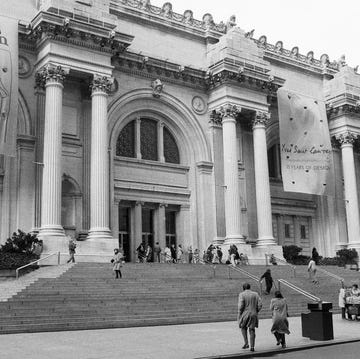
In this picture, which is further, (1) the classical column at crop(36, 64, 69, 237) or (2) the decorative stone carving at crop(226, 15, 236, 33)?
(2) the decorative stone carving at crop(226, 15, 236, 33)

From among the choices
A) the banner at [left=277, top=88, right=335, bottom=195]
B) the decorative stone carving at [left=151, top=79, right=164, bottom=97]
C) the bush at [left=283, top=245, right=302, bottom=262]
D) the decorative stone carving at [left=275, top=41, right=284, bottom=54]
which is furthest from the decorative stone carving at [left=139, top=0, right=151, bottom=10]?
the bush at [left=283, top=245, right=302, bottom=262]

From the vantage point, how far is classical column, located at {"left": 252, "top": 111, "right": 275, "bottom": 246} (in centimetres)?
3616

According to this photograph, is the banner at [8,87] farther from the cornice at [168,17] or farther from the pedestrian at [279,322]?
the pedestrian at [279,322]

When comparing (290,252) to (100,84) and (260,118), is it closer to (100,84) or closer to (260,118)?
(260,118)

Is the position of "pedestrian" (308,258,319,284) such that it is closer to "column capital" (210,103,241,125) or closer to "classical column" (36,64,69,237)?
"column capital" (210,103,241,125)

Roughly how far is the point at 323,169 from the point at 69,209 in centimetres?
1770

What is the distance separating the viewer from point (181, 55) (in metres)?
37.9

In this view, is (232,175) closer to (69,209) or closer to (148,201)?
(148,201)

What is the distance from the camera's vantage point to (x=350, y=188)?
139ft

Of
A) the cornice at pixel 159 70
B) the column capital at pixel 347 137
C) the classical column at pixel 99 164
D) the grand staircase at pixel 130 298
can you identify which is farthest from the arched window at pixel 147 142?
the column capital at pixel 347 137

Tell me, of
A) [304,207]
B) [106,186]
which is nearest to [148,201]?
[106,186]

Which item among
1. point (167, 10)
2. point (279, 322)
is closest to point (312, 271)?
point (279, 322)

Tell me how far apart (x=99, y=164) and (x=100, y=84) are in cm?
453

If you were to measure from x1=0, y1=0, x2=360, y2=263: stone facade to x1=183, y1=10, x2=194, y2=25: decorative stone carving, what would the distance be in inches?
3.3
